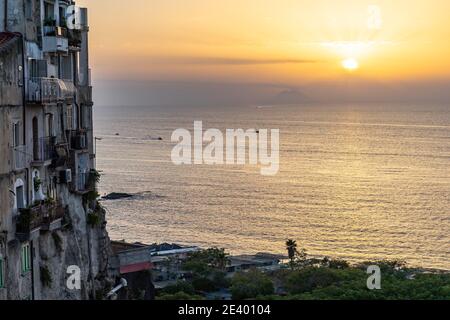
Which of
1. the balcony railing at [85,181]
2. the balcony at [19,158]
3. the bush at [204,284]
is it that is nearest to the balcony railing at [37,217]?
the balcony at [19,158]

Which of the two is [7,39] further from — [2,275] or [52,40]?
[2,275]

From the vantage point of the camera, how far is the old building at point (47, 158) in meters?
29.2

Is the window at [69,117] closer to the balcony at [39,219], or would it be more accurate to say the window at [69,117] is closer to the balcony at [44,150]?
the balcony at [44,150]

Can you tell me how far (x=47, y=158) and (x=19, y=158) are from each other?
125 inches

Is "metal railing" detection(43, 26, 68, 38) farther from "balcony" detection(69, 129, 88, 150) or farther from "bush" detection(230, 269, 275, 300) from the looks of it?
"bush" detection(230, 269, 275, 300)

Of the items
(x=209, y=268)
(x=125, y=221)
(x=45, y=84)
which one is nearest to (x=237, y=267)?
(x=209, y=268)

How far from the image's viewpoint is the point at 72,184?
37031 mm

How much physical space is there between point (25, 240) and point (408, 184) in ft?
380

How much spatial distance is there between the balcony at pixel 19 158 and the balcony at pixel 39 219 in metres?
1.63

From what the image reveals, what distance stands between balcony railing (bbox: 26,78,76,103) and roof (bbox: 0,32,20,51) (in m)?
1.77

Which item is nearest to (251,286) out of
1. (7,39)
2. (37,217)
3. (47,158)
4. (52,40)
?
(47,158)

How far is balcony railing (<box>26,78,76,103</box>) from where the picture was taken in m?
31.3

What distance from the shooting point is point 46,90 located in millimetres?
32062

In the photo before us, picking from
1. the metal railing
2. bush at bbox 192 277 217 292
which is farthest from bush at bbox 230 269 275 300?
the metal railing
